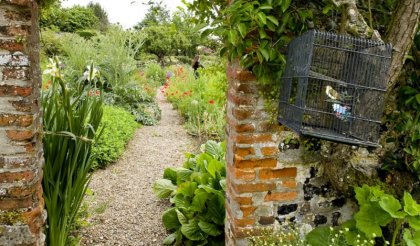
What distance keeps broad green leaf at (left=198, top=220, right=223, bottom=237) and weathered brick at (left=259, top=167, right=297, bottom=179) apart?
36.7 inches

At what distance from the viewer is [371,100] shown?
2.13 metres

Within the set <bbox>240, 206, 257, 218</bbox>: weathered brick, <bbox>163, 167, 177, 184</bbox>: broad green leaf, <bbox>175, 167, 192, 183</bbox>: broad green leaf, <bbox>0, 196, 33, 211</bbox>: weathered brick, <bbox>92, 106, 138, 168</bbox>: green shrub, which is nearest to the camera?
<bbox>0, 196, 33, 211</bbox>: weathered brick

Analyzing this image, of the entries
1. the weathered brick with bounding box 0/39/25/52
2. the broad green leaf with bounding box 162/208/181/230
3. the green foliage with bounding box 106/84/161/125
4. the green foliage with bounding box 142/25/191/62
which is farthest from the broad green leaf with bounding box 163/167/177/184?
the green foliage with bounding box 142/25/191/62

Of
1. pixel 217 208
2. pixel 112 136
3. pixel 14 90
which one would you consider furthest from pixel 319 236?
pixel 112 136

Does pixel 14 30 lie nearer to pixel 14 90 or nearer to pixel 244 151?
pixel 14 90

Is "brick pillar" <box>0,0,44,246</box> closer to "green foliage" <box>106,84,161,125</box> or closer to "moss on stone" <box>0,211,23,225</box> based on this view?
"moss on stone" <box>0,211,23,225</box>

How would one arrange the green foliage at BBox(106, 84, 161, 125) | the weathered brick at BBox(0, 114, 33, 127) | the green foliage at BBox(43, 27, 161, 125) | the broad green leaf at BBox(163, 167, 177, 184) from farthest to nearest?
the green foliage at BBox(43, 27, 161, 125) → the green foliage at BBox(106, 84, 161, 125) → the broad green leaf at BBox(163, 167, 177, 184) → the weathered brick at BBox(0, 114, 33, 127)

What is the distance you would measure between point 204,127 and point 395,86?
509 cm

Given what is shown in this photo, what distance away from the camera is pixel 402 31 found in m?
2.34

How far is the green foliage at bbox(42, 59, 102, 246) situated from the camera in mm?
2744

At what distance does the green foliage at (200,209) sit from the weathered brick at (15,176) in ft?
5.07

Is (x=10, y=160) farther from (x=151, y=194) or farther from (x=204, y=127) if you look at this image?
(x=204, y=127)

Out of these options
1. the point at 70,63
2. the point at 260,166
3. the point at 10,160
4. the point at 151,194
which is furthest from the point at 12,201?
the point at 70,63

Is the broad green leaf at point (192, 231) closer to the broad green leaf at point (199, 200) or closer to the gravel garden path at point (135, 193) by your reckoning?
the broad green leaf at point (199, 200)
